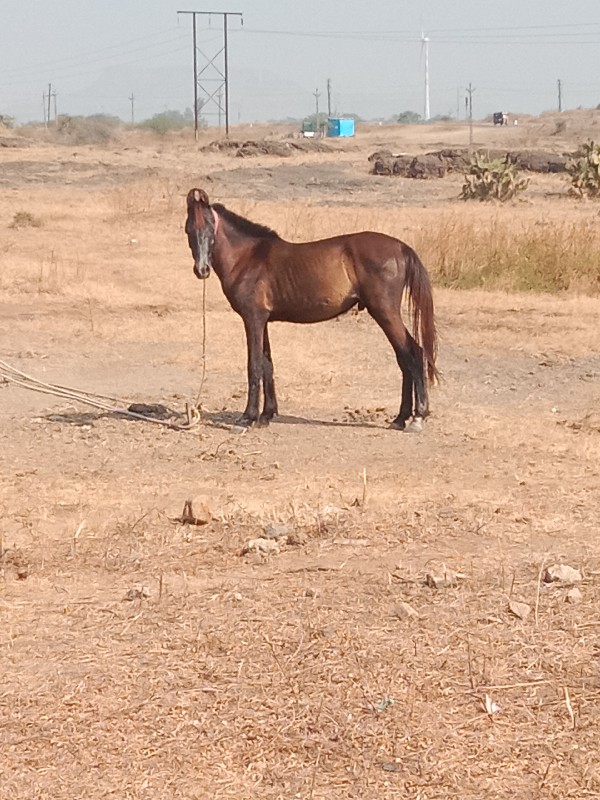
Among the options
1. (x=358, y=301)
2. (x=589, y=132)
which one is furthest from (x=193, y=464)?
(x=589, y=132)

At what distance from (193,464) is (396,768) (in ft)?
14.5

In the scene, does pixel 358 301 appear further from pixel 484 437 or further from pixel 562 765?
pixel 562 765

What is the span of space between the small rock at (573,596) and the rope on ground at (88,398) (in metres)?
4.28

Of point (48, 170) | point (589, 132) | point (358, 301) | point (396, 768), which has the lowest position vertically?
point (396, 768)

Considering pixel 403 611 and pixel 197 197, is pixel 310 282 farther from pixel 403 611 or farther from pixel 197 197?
pixel 403 611

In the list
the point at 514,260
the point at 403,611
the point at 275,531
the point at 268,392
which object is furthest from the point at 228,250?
the point at 514,260

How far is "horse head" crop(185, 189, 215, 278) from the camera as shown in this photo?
349 inches

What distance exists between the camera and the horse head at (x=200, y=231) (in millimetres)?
8867

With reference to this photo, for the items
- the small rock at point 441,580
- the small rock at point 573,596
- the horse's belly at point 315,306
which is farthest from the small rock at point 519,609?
the horse's belly at point 315,306

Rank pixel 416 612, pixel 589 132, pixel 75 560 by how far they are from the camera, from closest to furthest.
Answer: pixel 416 612, pixel 75 560, pixel 589 132

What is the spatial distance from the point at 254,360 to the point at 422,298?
1.33 meters

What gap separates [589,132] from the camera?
60.7 metres

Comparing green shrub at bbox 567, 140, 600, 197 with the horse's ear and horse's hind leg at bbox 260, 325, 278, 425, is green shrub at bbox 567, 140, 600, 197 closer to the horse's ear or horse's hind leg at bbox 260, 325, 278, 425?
horse's hind leg at bbox 260, 325, 278, 425

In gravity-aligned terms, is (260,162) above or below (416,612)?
above
